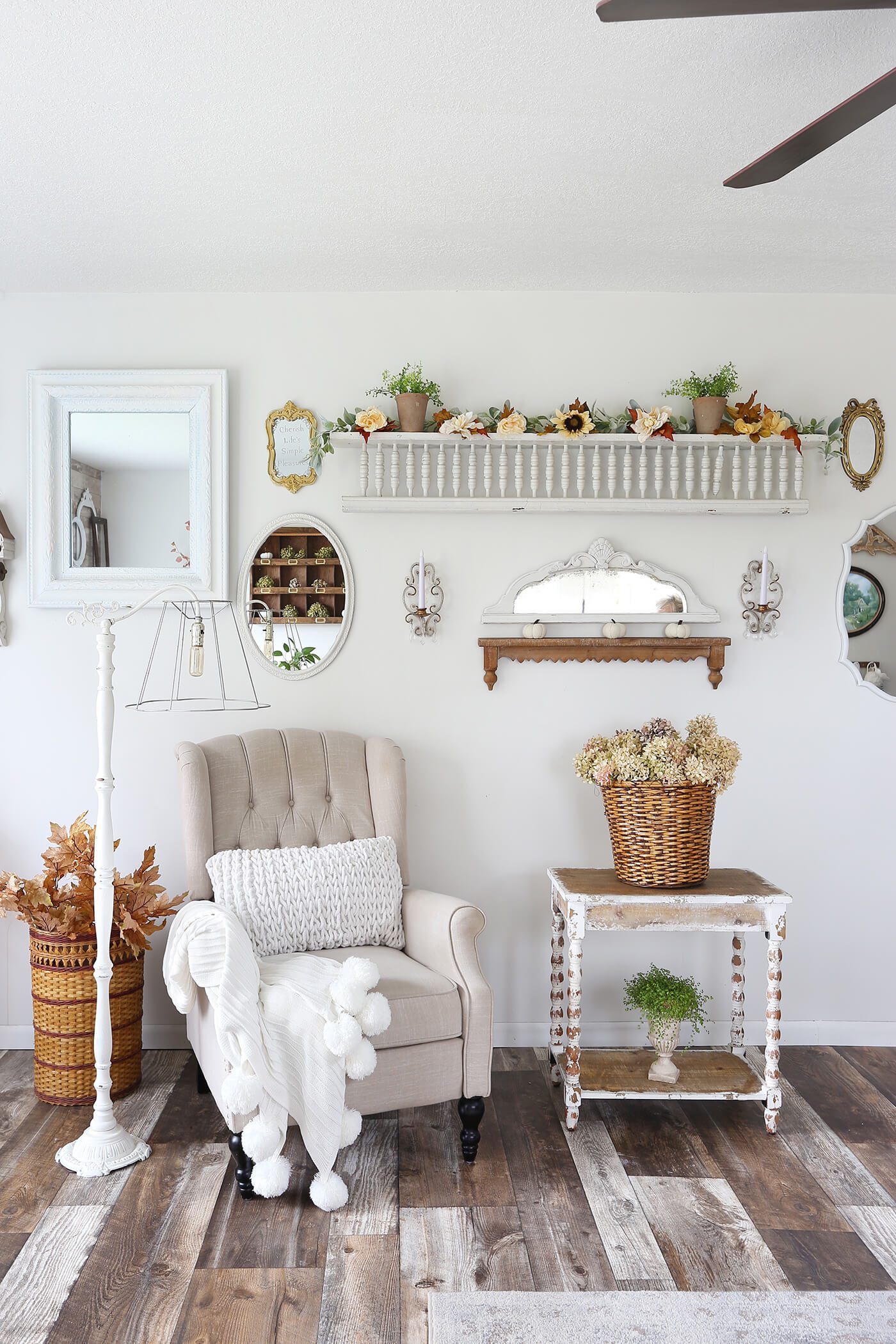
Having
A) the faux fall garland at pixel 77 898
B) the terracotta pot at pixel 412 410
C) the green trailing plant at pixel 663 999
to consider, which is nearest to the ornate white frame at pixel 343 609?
the terracotta pot at pixel 412 410

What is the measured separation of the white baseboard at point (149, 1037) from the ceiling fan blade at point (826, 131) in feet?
9.63

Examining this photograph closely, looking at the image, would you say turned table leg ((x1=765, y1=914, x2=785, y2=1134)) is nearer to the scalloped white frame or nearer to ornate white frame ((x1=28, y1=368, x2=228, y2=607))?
the scalloped white frame

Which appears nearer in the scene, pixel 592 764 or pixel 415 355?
pixel 592 764

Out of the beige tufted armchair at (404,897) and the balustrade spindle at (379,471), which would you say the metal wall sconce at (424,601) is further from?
the beige tufted armchair at (404,897)

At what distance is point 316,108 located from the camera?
2160 millimetres

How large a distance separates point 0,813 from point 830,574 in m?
2.90

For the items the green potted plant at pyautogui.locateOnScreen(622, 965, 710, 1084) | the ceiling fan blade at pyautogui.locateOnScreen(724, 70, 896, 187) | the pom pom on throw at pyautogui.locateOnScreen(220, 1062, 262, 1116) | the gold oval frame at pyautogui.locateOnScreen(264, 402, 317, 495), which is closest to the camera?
the ceiling fan blade at pyautogui.locateOnScreen(724, 70, 896, 187)

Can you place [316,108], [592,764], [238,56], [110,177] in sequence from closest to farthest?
[238,56]
[316,108]
[110,177]
[592,764]

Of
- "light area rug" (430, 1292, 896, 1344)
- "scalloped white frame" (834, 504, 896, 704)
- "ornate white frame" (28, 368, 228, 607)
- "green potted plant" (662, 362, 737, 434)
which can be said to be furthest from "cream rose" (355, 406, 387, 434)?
"light area rug" (430, 1292, 896, 1344)

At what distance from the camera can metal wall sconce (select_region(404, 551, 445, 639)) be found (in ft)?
Result: 10.9

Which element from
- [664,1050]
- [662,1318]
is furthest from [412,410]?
[662,1318]

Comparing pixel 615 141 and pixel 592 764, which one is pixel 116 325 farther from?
pixel 592 764

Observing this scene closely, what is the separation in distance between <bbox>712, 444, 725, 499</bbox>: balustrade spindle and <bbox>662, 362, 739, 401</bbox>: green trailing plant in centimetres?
18

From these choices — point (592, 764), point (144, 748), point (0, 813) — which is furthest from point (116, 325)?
point (592, 764)
